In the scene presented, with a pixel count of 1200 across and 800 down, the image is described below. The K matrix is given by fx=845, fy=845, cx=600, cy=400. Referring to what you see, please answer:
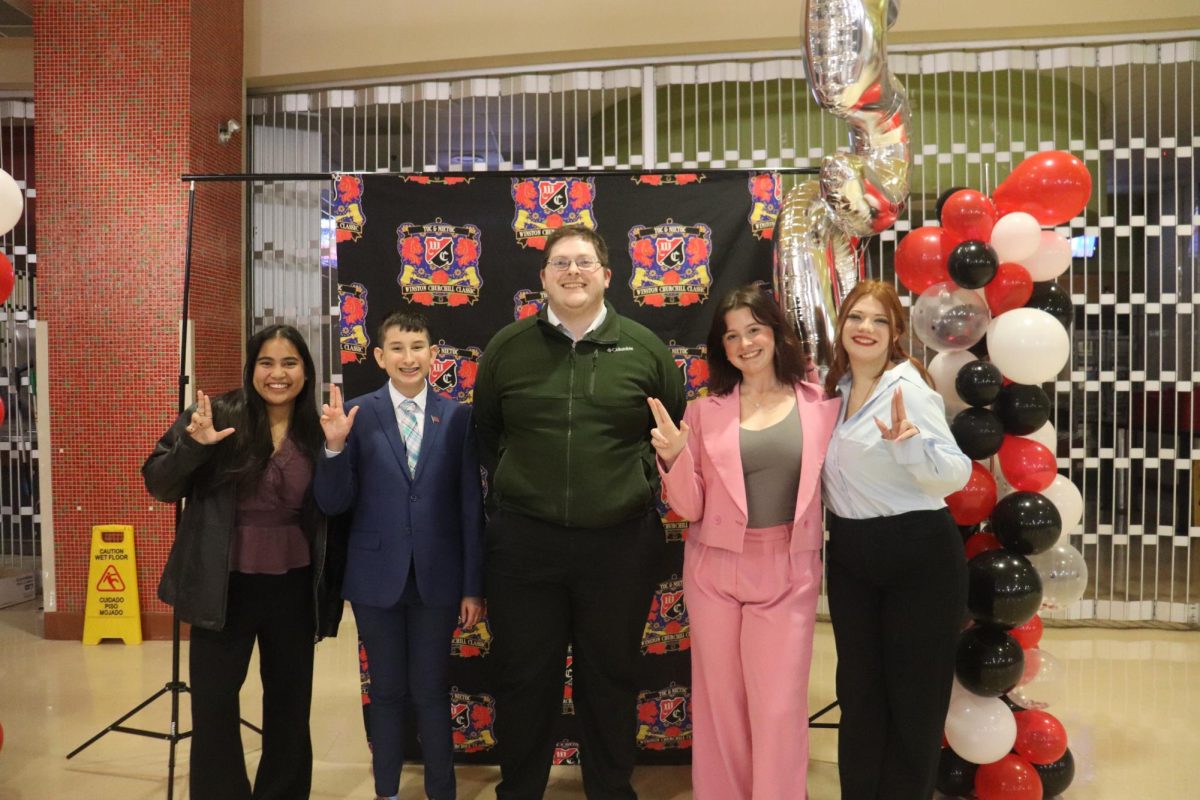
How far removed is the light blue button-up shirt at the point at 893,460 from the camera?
2.24m

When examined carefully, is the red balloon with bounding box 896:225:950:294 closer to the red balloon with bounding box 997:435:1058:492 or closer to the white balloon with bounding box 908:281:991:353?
the white balloon with bounding box 908:281:991:353

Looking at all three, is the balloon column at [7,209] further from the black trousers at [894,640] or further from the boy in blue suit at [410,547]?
the black trousers at [894,640]

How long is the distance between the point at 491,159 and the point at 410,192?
85.0 inches

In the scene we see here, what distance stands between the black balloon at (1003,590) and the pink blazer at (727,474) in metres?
0.65

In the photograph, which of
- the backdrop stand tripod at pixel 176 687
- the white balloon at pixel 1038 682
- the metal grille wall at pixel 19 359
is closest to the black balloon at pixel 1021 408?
the white balloon at pixel 1038 682

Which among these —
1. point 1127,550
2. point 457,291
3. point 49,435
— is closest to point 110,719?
point 49,435

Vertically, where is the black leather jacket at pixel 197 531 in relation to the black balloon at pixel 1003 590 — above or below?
above

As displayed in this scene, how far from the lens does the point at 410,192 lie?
3.20 m

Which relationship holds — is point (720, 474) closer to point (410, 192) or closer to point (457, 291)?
point (457, 291)

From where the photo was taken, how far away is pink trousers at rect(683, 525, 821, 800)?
235cm

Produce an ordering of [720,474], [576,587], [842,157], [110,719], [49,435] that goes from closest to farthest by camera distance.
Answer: [720,474] < [576,587] < [842,157] < [110,719] < [49,435]

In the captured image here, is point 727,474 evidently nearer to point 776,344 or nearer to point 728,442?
point 728,442

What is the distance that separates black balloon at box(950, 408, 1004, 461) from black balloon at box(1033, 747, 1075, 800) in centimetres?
109

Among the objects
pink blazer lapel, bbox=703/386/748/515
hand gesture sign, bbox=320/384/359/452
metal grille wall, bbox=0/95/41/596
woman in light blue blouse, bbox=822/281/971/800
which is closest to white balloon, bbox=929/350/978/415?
woman in light blue blouse, bbox=822/281/971/800
